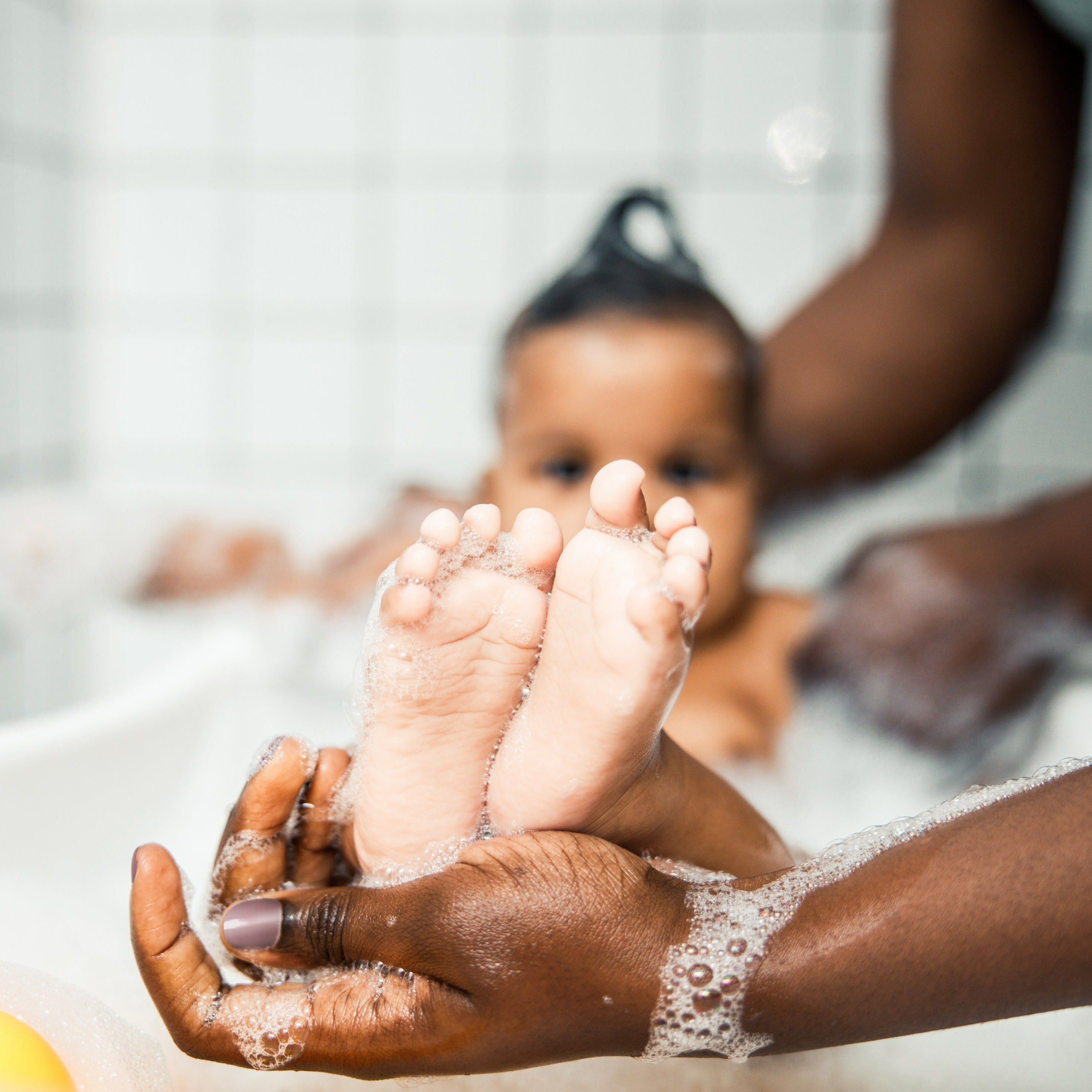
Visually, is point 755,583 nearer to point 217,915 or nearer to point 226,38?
point 217,915

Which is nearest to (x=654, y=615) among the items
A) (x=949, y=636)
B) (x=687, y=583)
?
(x=687, y=583)

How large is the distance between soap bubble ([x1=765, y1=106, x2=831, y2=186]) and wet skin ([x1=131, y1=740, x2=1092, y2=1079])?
1.04 metres

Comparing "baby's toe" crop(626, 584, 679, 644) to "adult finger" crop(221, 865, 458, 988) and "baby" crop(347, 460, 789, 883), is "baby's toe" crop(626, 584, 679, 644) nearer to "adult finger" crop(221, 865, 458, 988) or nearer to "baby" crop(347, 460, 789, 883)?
"baby" crop(347, 460, 789, 883)

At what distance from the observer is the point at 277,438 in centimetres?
139

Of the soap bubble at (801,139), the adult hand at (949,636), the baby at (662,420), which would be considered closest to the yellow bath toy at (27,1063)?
the baby at (662,420)

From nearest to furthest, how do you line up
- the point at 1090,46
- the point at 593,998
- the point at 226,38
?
the point at 593,998, the point at 1090,46, the point at 226,38

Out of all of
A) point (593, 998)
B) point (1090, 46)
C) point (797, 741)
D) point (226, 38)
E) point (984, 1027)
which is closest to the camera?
point (593, 998)

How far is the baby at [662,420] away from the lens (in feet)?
2.55

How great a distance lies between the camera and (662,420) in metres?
0.78

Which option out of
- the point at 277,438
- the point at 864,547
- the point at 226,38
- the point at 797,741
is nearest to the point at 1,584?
the point at 277,438

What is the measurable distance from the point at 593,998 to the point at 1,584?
3.23 ft

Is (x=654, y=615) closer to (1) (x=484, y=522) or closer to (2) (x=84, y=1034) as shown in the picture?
(1) (x=484, y=522)

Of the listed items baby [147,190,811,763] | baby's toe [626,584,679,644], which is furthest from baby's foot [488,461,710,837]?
baby [147,190,811,763]

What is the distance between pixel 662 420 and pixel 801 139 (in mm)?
645
